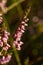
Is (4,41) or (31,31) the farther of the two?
(31,31)

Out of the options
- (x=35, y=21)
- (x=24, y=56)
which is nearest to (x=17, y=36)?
(x=24, y=56)

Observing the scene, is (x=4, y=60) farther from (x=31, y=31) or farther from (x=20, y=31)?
(x=31, y=31)

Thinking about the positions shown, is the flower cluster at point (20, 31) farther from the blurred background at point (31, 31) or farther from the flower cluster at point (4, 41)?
the blurred background at point (31, 31)

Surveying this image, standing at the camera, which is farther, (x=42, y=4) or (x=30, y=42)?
(x=42, y=4)

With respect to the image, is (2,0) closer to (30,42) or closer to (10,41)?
(30,42)

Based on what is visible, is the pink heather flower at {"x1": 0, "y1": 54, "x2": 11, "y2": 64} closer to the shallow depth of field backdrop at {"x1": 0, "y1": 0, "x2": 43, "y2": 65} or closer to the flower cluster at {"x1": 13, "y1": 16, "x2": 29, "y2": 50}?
the flower cluster at {"x1": 13, "y1": 16, "x2": 29, "y2": 50}

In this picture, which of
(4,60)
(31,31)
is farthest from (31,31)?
(4,60)

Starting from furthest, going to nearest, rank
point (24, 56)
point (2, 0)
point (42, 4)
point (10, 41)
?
point (42, 4) < point (2, 0) < point (24, 56) < point (10, 41)

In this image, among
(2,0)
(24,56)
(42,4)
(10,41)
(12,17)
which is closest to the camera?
→ (10,41)

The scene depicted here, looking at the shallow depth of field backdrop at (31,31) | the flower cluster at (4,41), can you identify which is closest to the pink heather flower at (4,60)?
the flower cluster at (4,41)
